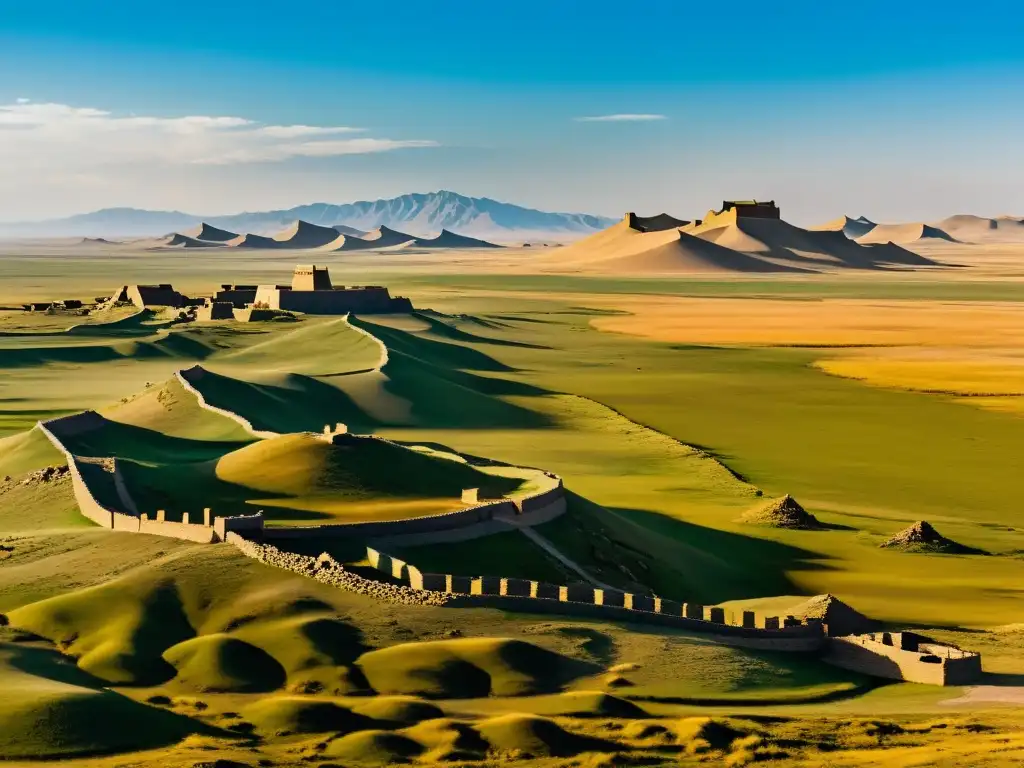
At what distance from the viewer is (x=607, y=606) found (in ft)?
125

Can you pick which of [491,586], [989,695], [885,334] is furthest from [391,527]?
[885,334]

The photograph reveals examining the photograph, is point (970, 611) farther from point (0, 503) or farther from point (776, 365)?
point (776, 365)

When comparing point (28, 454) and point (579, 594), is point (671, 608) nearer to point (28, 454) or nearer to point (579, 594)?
point (579, 594)

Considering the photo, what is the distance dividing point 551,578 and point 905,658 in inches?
383

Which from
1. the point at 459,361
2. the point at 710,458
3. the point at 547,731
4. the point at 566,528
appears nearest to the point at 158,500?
the point at 566,528

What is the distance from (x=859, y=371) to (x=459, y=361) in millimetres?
26814

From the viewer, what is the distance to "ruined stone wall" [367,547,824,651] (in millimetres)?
37875

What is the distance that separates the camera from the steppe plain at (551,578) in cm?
3009

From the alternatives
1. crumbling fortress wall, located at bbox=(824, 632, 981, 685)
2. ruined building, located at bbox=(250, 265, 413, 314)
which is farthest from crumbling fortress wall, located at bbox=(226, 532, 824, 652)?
ruined building, located at bbox=(250, 265, 413, 314)

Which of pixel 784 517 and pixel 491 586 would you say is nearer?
pixel 491 586

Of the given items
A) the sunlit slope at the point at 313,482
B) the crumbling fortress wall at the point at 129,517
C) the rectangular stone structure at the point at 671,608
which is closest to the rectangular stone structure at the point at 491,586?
the rectangular stone structure at the point at 671,608

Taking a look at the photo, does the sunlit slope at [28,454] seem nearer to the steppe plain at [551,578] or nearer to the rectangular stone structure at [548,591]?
the steppe plain at [551,578]

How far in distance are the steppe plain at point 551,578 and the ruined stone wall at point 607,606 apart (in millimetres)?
739

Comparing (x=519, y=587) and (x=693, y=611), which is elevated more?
(x=519, y=587)
